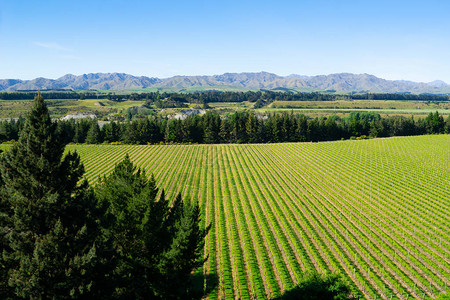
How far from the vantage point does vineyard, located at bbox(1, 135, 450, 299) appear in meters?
27.7

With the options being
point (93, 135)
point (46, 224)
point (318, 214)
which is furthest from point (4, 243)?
point (93, 135)

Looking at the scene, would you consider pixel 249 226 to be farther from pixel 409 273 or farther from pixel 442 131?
pixel 442 131

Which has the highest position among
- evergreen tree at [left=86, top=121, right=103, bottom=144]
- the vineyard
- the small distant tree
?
evergreen tree at [left=86, top=121, right=103, bottom=144]

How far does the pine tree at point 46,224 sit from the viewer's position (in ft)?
46.1

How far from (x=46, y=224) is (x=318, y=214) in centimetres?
3792

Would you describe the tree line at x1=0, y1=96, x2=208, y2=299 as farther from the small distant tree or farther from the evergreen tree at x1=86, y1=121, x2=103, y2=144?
the evergreen tree at x1=86, y1=121, x2=103, y2=144

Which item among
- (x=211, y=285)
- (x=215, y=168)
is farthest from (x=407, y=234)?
(x=215, y=168)

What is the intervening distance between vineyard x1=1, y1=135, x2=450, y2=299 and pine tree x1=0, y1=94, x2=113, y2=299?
14.1m

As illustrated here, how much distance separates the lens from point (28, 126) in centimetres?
1555

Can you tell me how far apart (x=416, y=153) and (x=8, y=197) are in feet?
319

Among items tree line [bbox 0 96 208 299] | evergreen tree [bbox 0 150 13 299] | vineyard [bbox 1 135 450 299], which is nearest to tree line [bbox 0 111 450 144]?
vineyard [bbox 1 135 450 299]

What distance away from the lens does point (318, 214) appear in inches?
1729

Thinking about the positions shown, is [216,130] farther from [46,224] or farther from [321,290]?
[46,224]

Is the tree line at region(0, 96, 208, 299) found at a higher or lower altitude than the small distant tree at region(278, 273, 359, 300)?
higher
